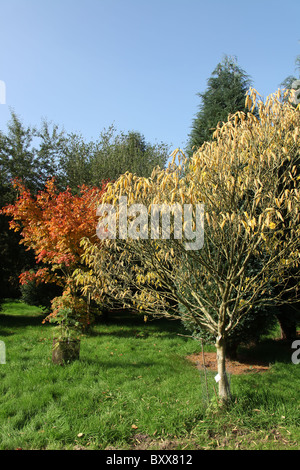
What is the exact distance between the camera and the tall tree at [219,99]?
26.9 ft

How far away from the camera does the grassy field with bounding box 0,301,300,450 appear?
3.09 meters

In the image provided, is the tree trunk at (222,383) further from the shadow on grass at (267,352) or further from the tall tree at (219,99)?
the tall tree at (219,99)

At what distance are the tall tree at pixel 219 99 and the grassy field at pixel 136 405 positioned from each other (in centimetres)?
537

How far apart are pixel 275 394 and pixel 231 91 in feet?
23.1

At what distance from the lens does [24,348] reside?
612cm

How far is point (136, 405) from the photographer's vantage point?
371 cm
